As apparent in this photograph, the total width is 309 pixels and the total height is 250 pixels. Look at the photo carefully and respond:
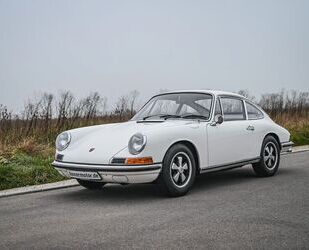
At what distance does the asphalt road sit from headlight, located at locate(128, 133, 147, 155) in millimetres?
657

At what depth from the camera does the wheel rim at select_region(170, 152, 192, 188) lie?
6547 millimetres

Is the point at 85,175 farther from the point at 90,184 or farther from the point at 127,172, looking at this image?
the point at 90,184

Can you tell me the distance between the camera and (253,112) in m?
8.48

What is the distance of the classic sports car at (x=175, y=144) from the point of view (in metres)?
6.27

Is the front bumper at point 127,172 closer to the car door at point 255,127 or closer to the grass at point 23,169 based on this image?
the grass at point 23,169

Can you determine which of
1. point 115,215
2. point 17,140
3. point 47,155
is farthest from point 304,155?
point 115,215

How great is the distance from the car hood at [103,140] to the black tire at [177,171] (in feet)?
1.26

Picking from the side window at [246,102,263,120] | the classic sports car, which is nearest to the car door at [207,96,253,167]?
the classic sports car

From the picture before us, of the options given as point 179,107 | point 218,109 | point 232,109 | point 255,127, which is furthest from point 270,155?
point 179,107

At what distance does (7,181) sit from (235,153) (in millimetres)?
3562

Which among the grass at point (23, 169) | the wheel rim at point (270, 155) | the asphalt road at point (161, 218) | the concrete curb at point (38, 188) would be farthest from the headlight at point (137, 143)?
the wheel rim at point (270, 155)

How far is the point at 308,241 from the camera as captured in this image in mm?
4332

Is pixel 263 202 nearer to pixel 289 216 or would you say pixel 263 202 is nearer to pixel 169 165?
pixel 289 216

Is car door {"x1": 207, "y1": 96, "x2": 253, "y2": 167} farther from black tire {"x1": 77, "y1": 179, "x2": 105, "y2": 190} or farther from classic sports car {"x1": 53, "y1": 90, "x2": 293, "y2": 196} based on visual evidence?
black tire {"x1": 77, "y1": 179, "x2": 105, "y2": 190}
